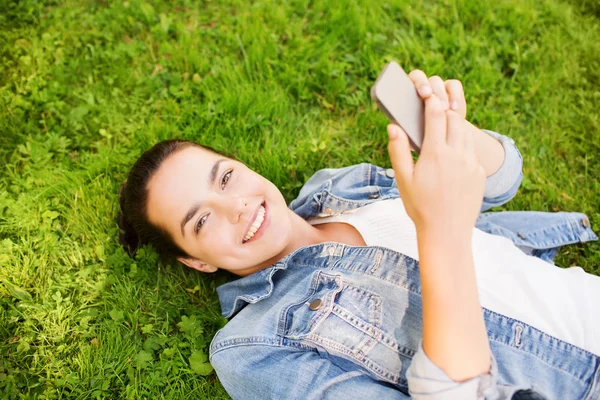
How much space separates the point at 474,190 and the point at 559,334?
0.96 metres

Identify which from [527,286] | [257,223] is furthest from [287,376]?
[527,286]

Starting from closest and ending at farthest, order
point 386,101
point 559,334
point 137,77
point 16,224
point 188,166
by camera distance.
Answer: point 386,101 < point 559,334 < point 188,166 < point 16,224 < point 137,77

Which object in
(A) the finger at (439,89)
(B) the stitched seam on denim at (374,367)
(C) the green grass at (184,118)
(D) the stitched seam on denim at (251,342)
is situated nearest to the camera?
(A) the finger at (439,89)

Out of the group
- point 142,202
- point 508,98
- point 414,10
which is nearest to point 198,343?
point 142,202

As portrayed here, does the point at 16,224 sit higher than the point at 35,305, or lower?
higher

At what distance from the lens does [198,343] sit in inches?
115

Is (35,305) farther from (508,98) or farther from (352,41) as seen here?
(508,98)

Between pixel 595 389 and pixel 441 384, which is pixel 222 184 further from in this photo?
pixel 595 389

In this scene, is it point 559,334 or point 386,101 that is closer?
point 386,101

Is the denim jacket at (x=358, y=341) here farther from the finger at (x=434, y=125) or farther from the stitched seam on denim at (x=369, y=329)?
the finger at (x=434, y=125)

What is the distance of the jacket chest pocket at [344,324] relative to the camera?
219cm

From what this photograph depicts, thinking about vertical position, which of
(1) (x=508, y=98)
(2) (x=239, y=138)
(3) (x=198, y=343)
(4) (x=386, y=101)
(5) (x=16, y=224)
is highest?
(4) (x=386, y=101)

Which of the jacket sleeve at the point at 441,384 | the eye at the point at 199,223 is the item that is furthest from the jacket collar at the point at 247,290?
the jacket sleeve at the point at 441,384

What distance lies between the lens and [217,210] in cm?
248
